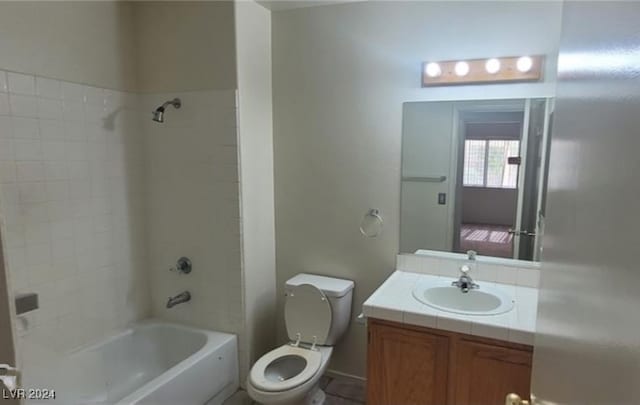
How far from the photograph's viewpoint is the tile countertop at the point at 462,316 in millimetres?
1764

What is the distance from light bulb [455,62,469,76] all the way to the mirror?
0.53 feet

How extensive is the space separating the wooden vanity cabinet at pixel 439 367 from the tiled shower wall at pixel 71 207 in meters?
1.68

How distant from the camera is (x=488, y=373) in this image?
6.02ft

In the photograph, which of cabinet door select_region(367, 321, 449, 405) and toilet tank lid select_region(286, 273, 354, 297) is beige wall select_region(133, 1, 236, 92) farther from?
cabinet door select_region(367, 321, 449, 405)

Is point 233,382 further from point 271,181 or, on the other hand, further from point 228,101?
point 228,101

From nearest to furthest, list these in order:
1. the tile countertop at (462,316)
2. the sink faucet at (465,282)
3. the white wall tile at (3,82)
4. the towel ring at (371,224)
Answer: the tile countertop at (462,316)
the white wall tile at (3,82)
the sink faucet at (465,282)
the towel ring at (371,224)

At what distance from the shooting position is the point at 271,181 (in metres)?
2.81

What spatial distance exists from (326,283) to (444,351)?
2.98 feet

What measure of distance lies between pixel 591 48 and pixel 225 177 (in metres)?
2.12

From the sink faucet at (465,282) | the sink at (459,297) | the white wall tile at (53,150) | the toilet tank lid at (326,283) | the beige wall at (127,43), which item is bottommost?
the toilet tank lid at (326,283)

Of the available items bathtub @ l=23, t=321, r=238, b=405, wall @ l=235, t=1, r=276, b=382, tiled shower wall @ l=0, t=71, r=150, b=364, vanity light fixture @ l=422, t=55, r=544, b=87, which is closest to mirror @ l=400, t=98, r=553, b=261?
vanity light fixture @ l=422, t=55, r=544, b=87

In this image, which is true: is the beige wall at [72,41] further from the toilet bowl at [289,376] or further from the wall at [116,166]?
the toilet bowl at [289,376]

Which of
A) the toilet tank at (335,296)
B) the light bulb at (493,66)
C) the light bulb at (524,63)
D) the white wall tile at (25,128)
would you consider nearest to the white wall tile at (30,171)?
the white wall tile at (25,128)

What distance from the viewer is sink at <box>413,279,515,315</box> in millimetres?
2148
